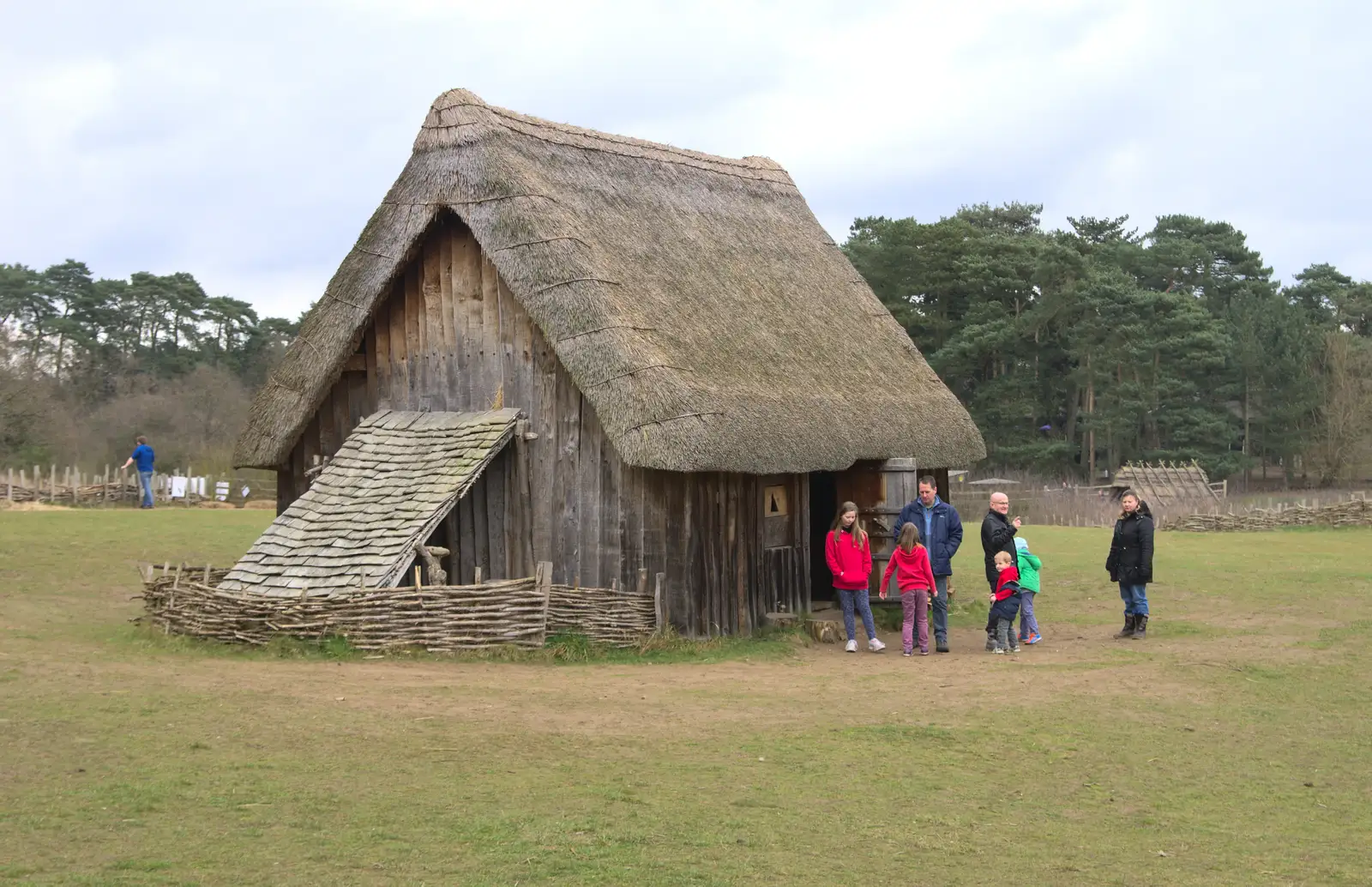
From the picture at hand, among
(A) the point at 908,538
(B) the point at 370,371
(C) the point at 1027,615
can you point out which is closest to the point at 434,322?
(B) the point at 370,371

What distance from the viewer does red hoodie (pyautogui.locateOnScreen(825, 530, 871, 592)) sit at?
49.3ft

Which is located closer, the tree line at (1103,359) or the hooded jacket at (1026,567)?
the hooded jacket at (1026,567)

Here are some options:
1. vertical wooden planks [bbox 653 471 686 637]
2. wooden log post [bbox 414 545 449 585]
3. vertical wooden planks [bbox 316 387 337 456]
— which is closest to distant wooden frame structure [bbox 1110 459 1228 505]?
vertical wooden planks [bbox 653 471 686 637]

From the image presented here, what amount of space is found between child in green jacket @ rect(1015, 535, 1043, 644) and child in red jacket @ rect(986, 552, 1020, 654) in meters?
0.24

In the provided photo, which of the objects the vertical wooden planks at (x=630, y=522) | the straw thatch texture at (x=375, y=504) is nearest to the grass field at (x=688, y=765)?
the straw thatch texture at (x=375, y=504)

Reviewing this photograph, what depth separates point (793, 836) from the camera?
8.13m

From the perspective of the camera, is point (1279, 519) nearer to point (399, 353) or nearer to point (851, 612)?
point (851, 612)

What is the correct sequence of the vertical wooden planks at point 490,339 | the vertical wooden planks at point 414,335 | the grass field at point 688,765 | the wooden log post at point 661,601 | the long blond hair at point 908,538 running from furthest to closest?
the vertical wooden planks at point 414,335 < the vertical wooden planks at point 490,339 < the wooden log post at point 661,601 < the long blond hair at point 908,538 < the grass field at point 688,765

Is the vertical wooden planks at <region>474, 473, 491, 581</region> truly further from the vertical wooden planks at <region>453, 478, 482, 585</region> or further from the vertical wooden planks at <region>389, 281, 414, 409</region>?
the vertical wooden planks at <region>389, 281, 414, 409</region>

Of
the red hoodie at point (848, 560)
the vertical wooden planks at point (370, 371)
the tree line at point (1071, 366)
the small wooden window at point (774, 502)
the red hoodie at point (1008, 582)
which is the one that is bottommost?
the red hoodie at point (1008, 582)

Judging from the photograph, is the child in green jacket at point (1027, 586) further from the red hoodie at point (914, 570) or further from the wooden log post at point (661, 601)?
the wooden log post at point (661, 601)

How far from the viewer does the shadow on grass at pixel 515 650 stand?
13766 millimetres

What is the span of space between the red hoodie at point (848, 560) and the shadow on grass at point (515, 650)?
3.37 ft

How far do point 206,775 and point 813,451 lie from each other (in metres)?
9.11
